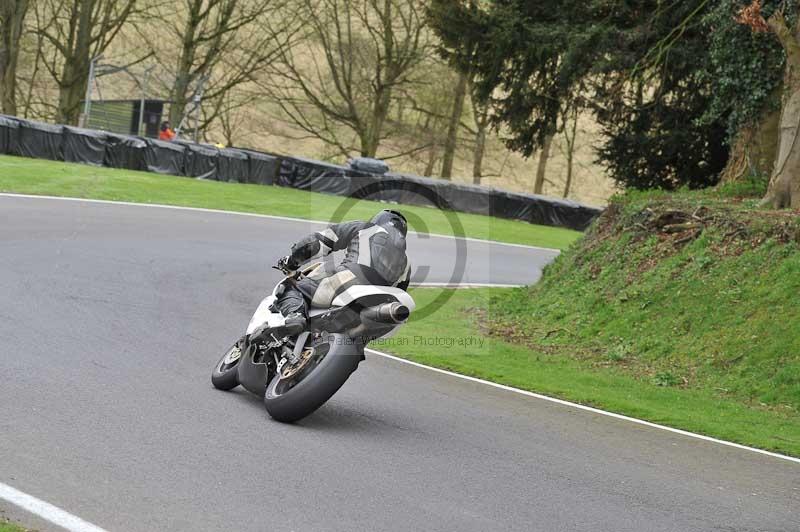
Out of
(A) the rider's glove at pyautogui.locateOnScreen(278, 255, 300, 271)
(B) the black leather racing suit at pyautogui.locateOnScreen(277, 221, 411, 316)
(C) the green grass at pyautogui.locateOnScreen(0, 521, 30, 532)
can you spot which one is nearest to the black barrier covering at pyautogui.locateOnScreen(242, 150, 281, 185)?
(A) the rider's glove at pyautogui.locateOnScreen(278, 255, 300, 271)

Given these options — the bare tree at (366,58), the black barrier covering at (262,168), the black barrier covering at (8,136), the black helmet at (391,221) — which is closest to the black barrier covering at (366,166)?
the black barrier covering at (262,168)

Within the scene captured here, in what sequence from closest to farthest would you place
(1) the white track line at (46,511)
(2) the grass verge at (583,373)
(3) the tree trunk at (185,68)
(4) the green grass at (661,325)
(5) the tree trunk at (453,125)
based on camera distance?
1. (1) the white track line at (46,511)
2. (2) the grass verge at (583,373)
3. (4) the green grass at (661,325)
4. (3) the tree trunk at (185,68)
5. (5) the tree trunk at (453,125)

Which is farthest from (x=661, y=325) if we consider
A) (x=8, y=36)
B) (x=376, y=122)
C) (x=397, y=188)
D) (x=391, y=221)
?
(x=376, y=122)

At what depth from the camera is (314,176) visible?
34.8 metres

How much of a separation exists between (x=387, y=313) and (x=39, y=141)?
79.9 ft

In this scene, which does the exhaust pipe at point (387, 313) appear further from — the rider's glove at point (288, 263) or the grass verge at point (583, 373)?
the grass verge at point (583, 373)

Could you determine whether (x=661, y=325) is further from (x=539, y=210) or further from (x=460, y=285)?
(x=539, y=210)

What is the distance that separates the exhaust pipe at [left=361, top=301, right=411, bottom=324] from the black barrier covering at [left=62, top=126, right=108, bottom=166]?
2419 cm

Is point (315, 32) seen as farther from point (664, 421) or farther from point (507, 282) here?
point (664, 421)

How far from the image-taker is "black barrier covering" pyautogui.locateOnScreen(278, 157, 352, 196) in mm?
34375

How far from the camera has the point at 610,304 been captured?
14875 millimetres

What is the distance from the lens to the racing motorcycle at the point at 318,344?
269 inches

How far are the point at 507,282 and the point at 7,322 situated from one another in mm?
13374

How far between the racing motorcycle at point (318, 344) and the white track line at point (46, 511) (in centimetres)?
224
